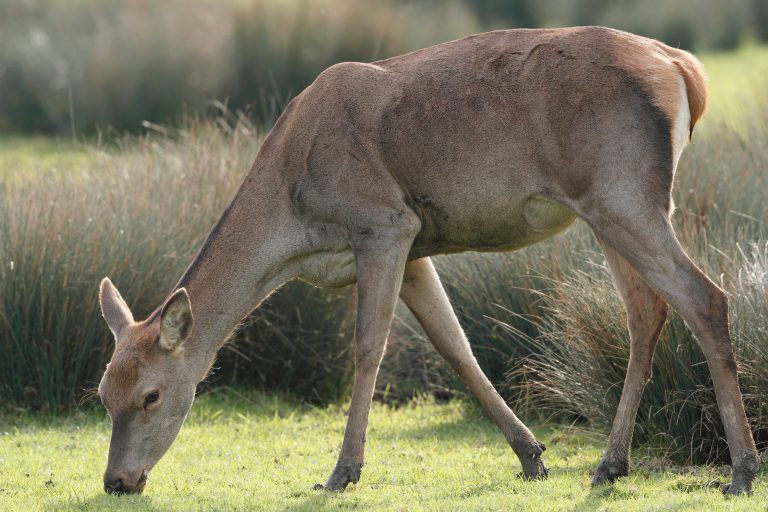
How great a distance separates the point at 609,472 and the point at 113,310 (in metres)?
3.11

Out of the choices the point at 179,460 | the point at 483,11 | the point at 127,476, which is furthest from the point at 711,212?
the point at 483,11

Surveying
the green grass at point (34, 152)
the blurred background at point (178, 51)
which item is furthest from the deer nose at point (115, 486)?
the blurred background at point (178, 51)

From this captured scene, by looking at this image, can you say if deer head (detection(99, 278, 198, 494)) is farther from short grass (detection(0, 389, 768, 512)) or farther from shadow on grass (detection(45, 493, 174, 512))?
short grass (detection(0, 389, 768, 512))

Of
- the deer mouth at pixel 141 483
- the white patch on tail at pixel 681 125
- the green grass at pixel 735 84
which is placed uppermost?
the white patch on tail at pixel 681 125

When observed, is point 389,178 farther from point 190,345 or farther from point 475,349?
point 475,349

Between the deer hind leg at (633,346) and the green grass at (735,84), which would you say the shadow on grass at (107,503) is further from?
the green grass at (735,84)

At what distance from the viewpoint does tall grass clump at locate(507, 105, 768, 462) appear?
7.79 meters

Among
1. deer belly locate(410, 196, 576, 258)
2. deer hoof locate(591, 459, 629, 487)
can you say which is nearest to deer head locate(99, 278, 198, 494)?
deer belly locate(410, 196, 576, 258)

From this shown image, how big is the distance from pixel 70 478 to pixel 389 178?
270 centimetres

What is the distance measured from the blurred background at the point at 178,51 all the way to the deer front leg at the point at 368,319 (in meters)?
10.2

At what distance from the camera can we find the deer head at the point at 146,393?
7.15 metres

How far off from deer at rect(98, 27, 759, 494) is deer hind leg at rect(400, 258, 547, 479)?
12 millimetres

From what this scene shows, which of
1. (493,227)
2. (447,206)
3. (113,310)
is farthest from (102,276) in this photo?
(493,227)

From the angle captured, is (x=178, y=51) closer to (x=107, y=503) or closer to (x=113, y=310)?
(x=113, y=310)
